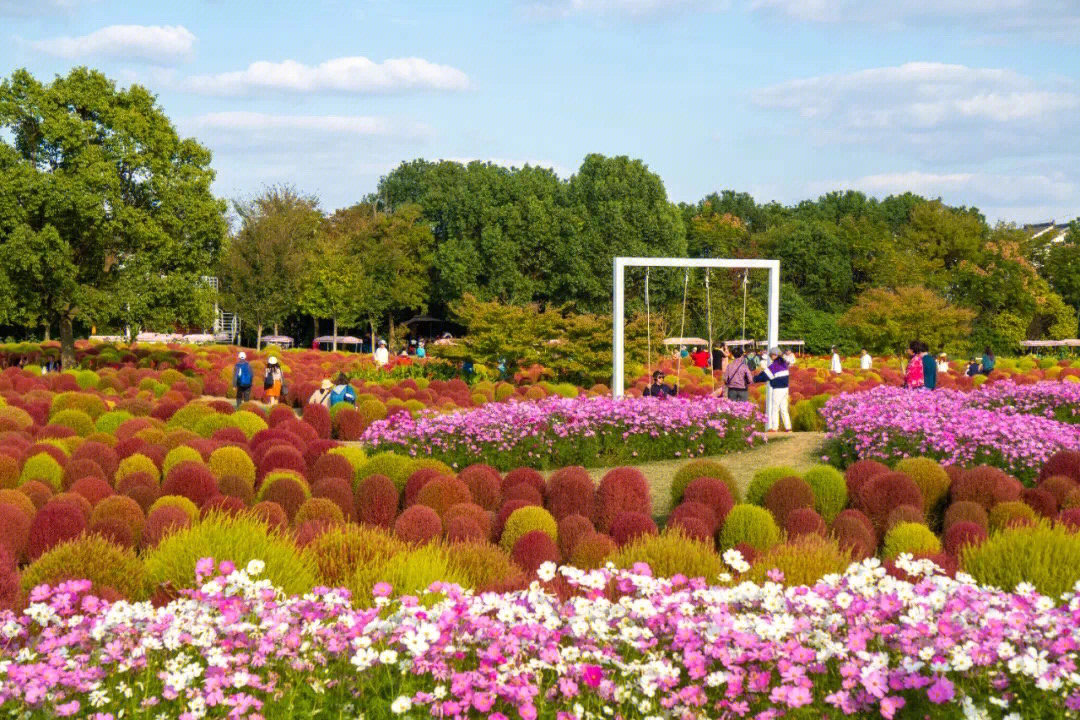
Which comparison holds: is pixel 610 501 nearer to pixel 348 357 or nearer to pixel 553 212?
pixel 348 357

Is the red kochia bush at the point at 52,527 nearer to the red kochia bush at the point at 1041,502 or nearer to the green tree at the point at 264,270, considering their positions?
the red kochia bush at the point at 1041,502

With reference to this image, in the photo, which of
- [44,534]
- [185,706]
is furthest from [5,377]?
[185,706]

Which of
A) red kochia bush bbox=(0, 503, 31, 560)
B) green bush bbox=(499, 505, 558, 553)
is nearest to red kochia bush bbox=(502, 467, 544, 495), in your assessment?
green bush bbox=(499, 505, 558, 553)

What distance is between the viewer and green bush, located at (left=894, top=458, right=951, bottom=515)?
1167 cm

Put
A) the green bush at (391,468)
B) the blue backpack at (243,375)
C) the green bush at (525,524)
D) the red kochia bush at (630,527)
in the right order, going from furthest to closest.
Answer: the blue backpack at (243,375) → the green bush at (391,468) → the green bush at (525,524) → the red kochia bush at (630,527)

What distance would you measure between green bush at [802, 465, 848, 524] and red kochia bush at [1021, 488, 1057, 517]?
1.66m

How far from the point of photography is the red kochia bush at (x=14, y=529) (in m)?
9.72

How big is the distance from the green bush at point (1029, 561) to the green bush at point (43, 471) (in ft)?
30.5

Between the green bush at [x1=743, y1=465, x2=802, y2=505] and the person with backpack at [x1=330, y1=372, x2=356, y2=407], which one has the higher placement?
the person with backpack at [x1=330, y1=372, x2=356, y2=407]

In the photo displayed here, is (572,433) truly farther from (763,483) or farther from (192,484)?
(192,484)

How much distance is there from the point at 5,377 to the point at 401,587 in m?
21.4

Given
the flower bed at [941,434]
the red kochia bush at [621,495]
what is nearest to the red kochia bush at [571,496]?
the red kochia bush at [621,495]

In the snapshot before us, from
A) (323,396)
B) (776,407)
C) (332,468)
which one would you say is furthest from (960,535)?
(323,396)

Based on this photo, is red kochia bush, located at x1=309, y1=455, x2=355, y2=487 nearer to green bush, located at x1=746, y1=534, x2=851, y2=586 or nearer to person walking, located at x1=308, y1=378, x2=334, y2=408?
green bush, located at x1=746, y1=534, x2=851, y2=586
